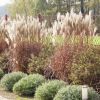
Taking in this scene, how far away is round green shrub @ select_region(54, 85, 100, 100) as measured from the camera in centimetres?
838

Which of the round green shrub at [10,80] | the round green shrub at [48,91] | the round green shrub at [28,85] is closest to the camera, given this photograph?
the round green shrub at [48,91]

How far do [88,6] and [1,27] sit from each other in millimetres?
43314

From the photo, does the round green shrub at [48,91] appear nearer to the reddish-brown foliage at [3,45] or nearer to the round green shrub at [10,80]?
the round green shrub at [10,80]

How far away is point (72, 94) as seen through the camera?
8414 millimetres

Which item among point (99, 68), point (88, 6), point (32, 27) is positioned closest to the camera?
point (99, 68)

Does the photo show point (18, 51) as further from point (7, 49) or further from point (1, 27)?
point (1, 27)

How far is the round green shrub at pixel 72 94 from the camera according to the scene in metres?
8.38

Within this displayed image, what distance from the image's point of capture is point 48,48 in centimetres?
1175

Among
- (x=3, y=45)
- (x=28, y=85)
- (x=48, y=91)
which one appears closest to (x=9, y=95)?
(x=28, y=85)

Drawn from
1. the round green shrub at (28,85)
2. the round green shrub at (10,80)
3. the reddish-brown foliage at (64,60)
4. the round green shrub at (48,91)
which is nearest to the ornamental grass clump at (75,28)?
the reddish-brown foliage at (64,60)

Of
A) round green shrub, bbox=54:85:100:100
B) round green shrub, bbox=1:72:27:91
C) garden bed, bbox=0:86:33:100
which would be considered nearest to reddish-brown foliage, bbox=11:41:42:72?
round green shrub, bbox=1:72:27:91

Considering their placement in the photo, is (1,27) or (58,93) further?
(1,27)

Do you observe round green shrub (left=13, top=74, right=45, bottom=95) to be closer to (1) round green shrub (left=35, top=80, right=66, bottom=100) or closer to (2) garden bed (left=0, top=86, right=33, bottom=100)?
(2) garden bed (left=0, top=86, right=33, bottom=100)

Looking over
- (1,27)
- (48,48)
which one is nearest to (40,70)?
(48,48)
